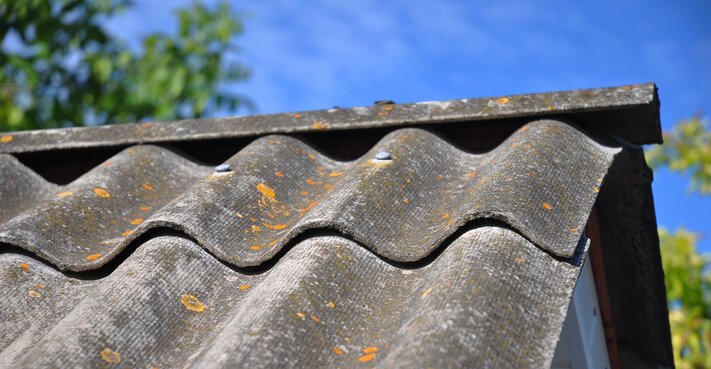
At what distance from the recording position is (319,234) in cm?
201

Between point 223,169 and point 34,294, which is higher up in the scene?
point 223,169

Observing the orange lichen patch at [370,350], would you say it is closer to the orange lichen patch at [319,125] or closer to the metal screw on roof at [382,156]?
the metal screw on roof at [382,156]

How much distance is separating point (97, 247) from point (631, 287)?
1.91m

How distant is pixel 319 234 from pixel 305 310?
0.32 meters

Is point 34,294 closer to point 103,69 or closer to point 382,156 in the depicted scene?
point 382,156

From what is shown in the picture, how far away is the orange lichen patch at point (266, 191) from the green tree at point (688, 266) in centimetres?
816

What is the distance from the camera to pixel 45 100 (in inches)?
596

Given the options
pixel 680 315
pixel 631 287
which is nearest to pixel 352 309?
pixel 631 287

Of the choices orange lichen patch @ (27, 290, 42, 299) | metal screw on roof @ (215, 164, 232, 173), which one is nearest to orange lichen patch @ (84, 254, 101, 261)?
orange lichen patch @ (27, 290, 42, 299)

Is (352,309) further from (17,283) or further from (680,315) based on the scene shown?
(680,315)

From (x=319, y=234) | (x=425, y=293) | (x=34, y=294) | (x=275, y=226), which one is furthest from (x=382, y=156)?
(x=34, y=294)

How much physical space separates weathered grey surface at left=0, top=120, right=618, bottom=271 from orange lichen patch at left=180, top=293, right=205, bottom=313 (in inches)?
6.3

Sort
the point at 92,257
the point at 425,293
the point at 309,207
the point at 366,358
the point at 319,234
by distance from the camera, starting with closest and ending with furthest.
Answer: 1. the point at 366,358
2. the point at 425,293
3. the point at 319,234
4. the point at 92,257
5. the point at 309,207

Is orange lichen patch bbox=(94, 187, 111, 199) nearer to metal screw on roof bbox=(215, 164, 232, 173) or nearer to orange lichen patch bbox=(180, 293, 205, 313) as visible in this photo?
metal screw on roof bbox=(215, 164, 232, 173)
